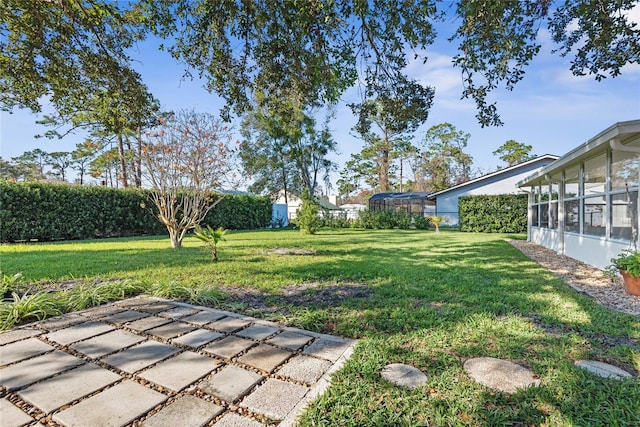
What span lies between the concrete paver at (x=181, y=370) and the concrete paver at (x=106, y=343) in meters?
0.49

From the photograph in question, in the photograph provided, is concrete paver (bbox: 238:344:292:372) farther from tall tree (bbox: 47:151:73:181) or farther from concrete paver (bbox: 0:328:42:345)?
tall tree (bbox: 47:151:73:181)

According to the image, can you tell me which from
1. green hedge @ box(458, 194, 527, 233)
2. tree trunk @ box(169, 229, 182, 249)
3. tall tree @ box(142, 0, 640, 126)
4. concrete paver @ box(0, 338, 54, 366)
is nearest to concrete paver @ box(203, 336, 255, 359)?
concrete paver @ box(0, 338, 54, 366)

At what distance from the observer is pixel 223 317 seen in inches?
115

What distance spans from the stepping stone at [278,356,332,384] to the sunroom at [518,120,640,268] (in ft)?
16.9

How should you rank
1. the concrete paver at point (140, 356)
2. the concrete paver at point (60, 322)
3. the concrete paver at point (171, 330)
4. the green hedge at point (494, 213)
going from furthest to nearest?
the green hedge at point (494, 213), the concrete paver at point (60, 322), the concrete paver at point (171, 330), the concrete paver at point (140, 356)

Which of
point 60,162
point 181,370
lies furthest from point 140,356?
point 60,162

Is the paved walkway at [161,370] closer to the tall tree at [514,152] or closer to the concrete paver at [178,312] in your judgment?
the concrete paver at [178,312]

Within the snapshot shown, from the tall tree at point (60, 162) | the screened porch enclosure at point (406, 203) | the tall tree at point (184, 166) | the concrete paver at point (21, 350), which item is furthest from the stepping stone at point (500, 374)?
the tall tree at point (60, 162)

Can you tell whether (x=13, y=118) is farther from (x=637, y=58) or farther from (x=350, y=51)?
(x=637, y=58)

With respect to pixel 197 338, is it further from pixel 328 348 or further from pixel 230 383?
pixel 328 348

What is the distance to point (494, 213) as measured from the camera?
15.8 metres

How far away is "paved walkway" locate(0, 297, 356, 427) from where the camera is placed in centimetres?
151

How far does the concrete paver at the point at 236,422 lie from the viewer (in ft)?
4.74

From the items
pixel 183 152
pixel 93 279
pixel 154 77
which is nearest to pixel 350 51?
pixel 154 77
